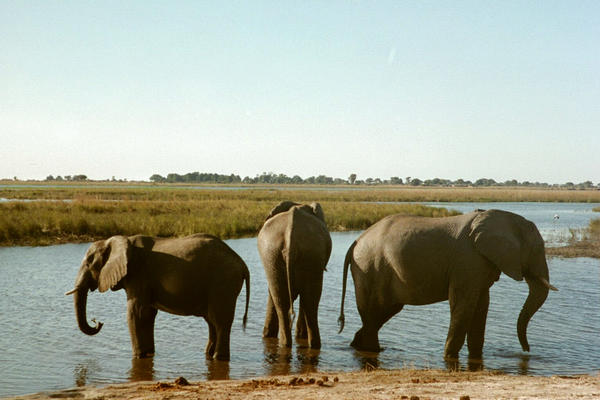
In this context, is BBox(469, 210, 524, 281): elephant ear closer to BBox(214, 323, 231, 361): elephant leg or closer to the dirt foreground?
the dirt foreground

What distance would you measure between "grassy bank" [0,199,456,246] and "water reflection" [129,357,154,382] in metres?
15.9

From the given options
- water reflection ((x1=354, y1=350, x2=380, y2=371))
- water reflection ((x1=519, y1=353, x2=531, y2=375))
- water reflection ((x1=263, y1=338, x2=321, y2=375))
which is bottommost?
water reflection ((x1=519, y1=353, x2=531, y2=375))

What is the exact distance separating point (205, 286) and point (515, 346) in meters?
4.87

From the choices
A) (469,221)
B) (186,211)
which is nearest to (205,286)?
(469,221)

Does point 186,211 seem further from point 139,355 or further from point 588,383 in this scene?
point 588,383

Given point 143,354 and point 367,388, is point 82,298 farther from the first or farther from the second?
point 367,388

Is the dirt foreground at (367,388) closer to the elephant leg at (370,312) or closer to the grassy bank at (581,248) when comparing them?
the elephant leg at (370,312)

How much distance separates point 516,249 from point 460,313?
1.09 m

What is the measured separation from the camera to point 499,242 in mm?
8359

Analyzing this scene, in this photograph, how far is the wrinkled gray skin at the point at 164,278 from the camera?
824cm

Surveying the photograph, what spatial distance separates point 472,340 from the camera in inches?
357

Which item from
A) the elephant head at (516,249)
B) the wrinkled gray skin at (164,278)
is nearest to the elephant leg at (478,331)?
the elephant head at (516,249)

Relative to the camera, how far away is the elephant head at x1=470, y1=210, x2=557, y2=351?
834 centimetres

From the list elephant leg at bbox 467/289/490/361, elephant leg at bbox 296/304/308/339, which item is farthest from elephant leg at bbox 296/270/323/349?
elephant leg at bbox 467/289/490/361
